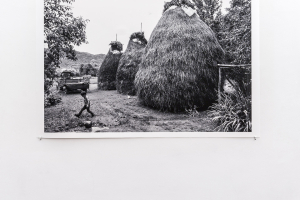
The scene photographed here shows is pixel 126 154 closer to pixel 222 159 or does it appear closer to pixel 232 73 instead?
pixel 222 159

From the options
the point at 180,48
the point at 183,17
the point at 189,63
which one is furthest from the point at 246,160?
the point at 183,17

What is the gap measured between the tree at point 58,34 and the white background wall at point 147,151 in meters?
0.10

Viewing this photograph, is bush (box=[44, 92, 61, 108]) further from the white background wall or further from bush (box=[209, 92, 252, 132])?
bush (box=[209, 92, 252, 132])

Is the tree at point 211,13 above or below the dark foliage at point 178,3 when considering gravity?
below

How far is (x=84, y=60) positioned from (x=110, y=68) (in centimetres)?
20

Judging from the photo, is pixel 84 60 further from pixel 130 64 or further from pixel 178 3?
pixel 178 3

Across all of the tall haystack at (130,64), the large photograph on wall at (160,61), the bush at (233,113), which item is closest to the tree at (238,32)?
the large photograph on wall at (160,61)

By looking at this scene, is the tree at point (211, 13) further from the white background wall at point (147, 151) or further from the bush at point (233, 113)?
the bush at point (233, 113)

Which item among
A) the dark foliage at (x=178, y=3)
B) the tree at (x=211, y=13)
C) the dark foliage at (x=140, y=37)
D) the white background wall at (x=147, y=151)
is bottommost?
the white background wall at (x=147, y=151)

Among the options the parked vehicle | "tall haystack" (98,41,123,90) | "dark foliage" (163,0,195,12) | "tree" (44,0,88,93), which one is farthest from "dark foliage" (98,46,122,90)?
"dark foliage" (163,0,195,12)

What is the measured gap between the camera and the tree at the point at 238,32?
176 cm

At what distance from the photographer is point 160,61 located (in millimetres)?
1815

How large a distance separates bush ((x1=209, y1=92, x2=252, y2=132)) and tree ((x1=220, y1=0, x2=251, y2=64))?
11.2 inches
